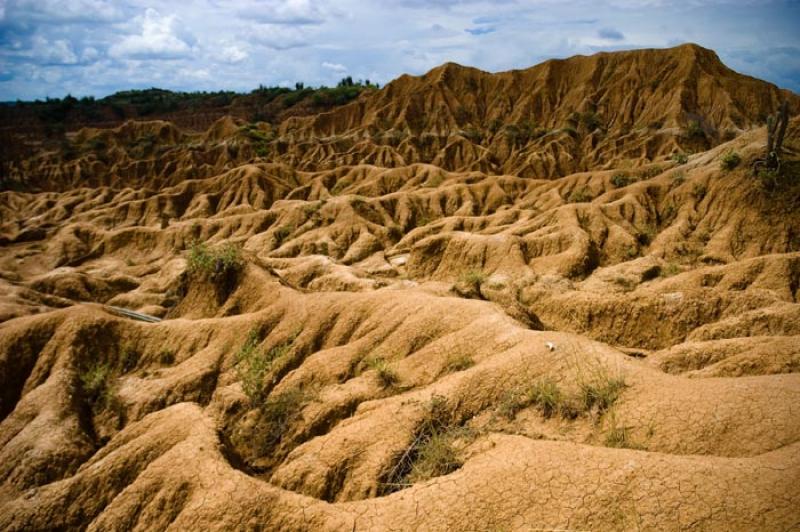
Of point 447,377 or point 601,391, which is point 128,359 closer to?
point 447,377

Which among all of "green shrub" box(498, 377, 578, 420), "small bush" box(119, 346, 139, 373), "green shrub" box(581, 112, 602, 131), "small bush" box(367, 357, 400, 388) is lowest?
"small bush" box(119, 346, 139, 373)

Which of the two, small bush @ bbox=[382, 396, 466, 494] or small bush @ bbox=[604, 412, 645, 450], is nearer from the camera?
small bush @ bbox=[604, 412, 645, 450]

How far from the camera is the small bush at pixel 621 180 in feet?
157

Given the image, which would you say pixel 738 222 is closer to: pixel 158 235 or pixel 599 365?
pixel 599 365

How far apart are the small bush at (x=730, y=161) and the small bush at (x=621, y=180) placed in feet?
39.4

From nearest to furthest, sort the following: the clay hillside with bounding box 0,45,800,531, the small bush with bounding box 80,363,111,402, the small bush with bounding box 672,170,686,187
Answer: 1. the clay hillside with bounding box 0,45,800,531
2. the small bush with bounding box 80,363,111,402
3. the small bush with bounding box 672,170,686,187

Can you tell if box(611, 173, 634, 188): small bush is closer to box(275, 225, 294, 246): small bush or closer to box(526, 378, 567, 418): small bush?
box(275, 225, 294, 246): small bush

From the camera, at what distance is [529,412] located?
1026 cm

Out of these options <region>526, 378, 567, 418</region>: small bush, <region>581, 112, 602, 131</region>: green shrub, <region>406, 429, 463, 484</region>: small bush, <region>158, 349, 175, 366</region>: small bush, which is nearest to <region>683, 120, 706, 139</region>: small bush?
<region>581, 112, 602, 131</region>: green shrub

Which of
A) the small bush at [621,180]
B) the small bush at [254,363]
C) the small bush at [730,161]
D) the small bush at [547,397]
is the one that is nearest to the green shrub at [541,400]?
the small bush at [547,397]

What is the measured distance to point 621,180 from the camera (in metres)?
48.1

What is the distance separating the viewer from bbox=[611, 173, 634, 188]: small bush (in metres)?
48.0

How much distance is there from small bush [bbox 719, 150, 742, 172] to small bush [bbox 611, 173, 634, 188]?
1202cm

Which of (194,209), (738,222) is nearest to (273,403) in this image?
(738,222)
